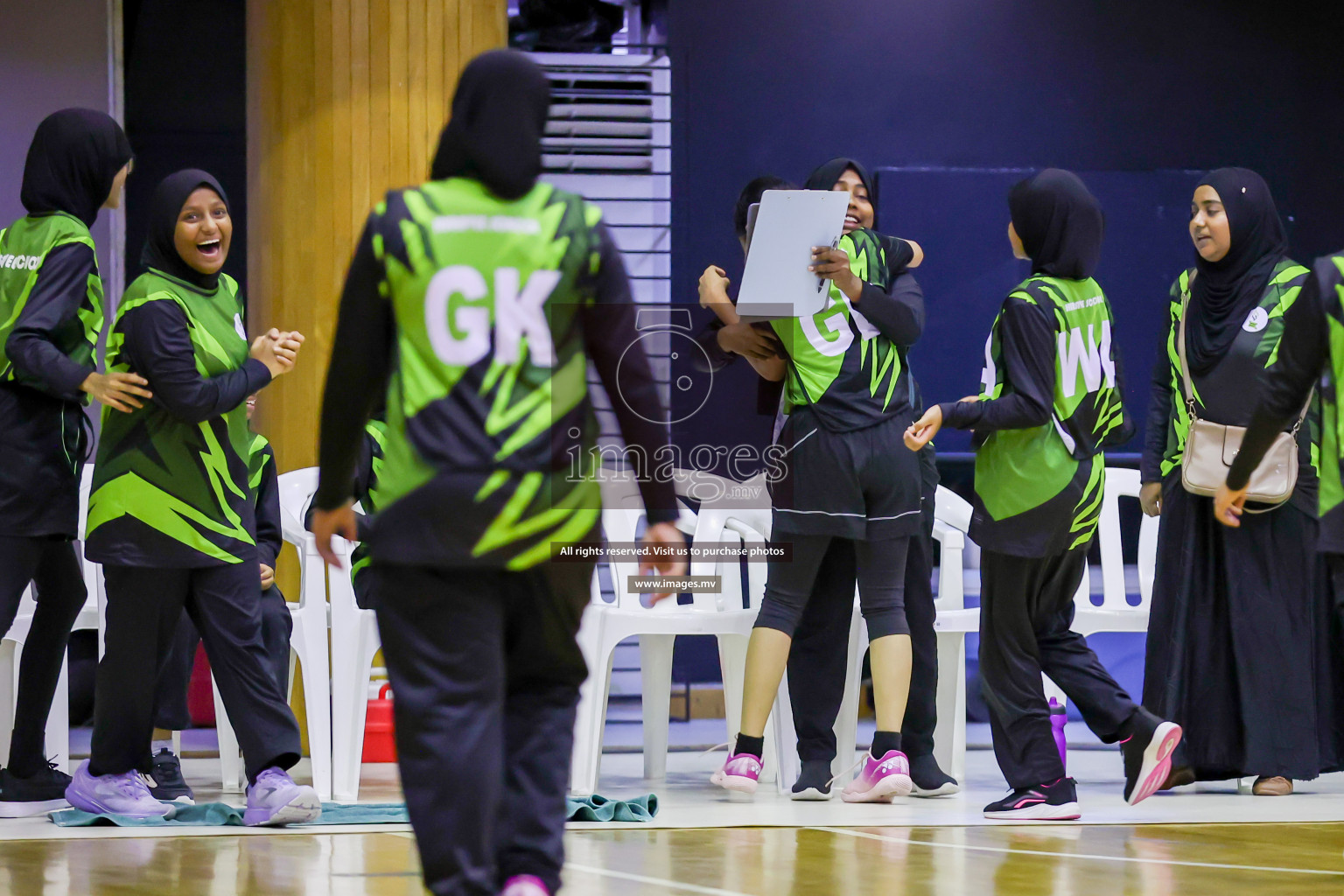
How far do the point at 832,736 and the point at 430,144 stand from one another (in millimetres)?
2401

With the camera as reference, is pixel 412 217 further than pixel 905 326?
No

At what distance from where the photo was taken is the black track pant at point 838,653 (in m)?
4.62

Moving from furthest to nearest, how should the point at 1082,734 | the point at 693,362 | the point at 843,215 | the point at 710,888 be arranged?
1. the point at 1082,734
2. the point at 693,362
3. the point at 843,215
4. the point at 710,888

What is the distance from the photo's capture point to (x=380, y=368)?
237 centimetres

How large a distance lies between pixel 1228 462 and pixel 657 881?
2.14 m

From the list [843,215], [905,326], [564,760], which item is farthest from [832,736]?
[564,760]

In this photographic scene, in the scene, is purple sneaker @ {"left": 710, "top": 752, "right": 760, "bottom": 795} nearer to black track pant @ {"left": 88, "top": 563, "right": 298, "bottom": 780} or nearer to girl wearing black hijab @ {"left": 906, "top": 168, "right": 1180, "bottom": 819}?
girl wearing black hijab @ {"left": 906, "top": 168, "right": 1180, "bottom": 819}

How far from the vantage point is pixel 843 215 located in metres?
4.39

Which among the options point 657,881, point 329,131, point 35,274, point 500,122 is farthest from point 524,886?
point 329,131

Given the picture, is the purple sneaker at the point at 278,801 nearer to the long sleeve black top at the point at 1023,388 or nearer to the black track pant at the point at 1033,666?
the black track pant at the point at 1033,666

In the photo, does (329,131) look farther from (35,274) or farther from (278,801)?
(278,801)

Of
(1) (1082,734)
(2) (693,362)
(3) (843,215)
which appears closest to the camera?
(3) (843,215)

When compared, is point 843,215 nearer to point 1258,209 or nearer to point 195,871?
point 1258,209

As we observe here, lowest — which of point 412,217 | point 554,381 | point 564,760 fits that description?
point 564,760
